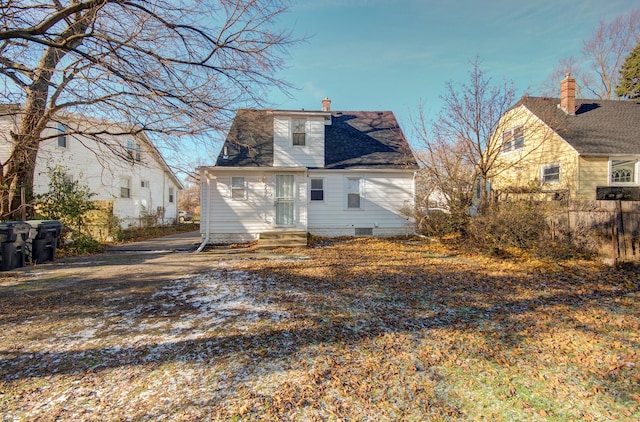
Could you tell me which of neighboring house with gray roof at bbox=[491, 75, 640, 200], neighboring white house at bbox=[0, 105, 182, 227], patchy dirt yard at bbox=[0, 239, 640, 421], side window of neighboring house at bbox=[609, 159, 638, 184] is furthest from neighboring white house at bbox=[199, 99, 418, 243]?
side window of neighboring house at bbox=[609, 159, 638, 184]

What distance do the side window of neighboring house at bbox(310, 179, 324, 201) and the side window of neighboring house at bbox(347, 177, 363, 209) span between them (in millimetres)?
1085

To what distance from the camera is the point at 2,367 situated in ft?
9.29

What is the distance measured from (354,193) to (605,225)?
293 inches

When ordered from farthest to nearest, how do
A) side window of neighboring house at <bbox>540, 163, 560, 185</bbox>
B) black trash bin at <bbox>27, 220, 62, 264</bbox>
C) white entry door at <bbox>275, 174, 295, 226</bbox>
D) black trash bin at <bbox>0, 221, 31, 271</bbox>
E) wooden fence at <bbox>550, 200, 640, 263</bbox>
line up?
1. side window of neighboring house at <bbox>540, 163, 560, 185</bbox>
2. white entry door at <bbox>275, 174, 295, 226</bbox>
3. black trash bin at <bbox>27, 220, 62, 264</bbox>
4. black trash bin at <bbox>0, 221, 31, 271</bbox>
5. wooden fence at <bbox>550, 200, 640, 263</bbox>

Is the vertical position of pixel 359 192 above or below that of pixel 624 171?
below

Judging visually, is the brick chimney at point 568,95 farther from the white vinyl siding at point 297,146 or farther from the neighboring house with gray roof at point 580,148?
the white vinyl siding at point 297,146

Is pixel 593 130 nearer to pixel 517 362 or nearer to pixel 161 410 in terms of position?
pixel 517 362

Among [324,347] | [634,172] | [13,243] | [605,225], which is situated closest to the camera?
[324,347]

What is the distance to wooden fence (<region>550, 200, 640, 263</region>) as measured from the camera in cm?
623

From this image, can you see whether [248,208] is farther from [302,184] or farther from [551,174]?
[551,174]

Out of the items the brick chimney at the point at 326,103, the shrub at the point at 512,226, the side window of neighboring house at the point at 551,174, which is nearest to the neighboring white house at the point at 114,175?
the brick chimney at the point at 326,103

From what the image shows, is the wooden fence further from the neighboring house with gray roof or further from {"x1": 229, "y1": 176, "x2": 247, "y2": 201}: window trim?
{"x1": 229, "y1": 176, "x2": 247, "y2": 201}: window trim

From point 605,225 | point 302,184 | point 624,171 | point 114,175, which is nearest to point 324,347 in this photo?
point 605,225

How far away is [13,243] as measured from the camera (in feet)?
23.2
